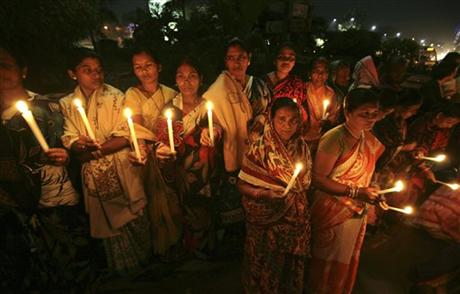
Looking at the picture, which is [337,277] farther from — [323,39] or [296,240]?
[323,39]

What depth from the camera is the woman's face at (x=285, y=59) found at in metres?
3.45

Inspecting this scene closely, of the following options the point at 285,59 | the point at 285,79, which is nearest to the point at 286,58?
the point at 285,59

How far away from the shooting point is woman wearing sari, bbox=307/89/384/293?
2.18 metres

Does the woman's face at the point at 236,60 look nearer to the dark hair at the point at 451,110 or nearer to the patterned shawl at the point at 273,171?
the patterned shawl at the point at 273,171

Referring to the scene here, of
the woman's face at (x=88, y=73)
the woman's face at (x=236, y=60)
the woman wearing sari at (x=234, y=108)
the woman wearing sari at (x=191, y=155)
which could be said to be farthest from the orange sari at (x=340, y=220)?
the woman's face at (x=88, y=73)

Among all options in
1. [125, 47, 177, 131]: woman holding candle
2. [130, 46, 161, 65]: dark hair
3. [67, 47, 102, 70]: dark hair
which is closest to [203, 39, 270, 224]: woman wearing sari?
[125, 47, 177, 131]: woman holding candle

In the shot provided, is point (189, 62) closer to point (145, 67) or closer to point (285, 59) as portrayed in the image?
point (145, 67)

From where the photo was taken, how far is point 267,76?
12.2 feet

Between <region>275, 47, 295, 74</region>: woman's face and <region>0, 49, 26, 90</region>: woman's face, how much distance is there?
260 cm

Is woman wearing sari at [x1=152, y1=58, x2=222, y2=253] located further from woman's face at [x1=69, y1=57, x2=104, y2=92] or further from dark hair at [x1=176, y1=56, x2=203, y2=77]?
woman's face at [x1=69, y1=57, x2=104, y2=92]

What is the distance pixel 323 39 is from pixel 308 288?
1883 cm

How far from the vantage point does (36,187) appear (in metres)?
2.52

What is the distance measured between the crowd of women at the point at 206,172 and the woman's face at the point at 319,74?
0.03 m

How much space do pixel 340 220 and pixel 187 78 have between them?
74.6 inches
